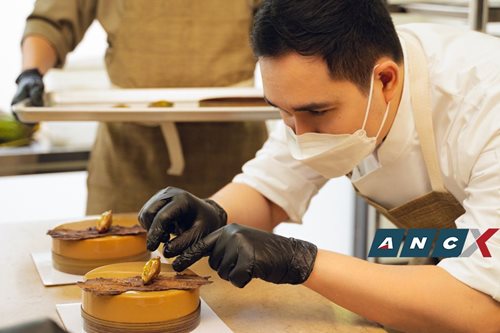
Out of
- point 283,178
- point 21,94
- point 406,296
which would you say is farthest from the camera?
point 21,94

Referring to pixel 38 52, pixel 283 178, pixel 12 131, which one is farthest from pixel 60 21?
pixel 283 178

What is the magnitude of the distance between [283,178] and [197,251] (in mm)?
571

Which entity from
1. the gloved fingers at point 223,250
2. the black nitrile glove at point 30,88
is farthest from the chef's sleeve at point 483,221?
the black nitrile glove at point 30,88

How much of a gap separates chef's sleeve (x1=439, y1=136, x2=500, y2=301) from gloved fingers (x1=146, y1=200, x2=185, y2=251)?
0.55 m

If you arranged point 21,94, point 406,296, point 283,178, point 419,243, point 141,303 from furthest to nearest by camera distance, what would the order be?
point 21,94 → point 283,178 → point 419,243 → point 406,296 → point 141,303

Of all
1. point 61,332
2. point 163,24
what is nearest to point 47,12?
point 163,24

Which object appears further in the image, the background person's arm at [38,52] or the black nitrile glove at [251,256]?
the background person's arm at [38,52]

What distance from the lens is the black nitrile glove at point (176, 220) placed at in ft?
5.36

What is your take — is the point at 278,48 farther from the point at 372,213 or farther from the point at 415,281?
the point at 372,213

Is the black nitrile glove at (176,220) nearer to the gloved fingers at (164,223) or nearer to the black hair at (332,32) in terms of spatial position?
the gloved fingers at (164,223)

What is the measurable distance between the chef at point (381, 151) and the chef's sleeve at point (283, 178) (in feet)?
0.61

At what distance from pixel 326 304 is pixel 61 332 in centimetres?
85

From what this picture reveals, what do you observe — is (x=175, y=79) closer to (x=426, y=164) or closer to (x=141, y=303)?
(x=426, y=164)

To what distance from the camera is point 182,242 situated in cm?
162
